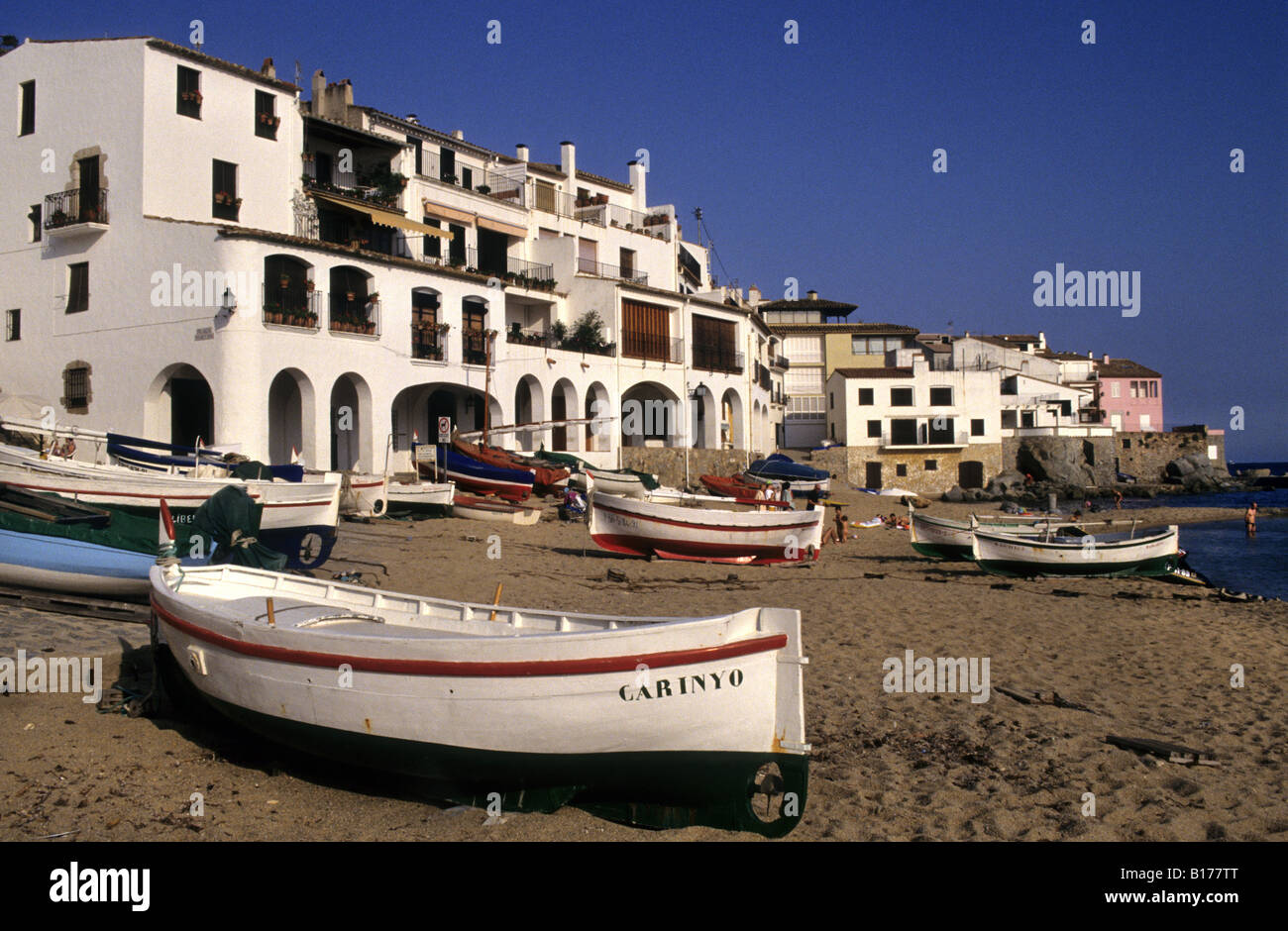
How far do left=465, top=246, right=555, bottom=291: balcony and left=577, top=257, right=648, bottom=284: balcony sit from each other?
1.74 m

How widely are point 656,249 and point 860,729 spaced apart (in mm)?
39791

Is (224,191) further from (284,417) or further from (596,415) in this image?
(596,415)

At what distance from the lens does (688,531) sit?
20.7 metres

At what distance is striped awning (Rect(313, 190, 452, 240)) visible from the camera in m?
29.8

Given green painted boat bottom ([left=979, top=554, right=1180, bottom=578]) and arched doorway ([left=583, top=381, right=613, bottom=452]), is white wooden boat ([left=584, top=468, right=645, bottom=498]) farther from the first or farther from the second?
arched doorway ([left=583, top=381, right=613, bottom=452])

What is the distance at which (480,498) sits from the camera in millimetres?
27719

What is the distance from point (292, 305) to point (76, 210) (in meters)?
7.29

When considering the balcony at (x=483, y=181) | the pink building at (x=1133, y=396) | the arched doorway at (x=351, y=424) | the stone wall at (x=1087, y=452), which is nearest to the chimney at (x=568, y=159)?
the balcony at (x=483, y=181)

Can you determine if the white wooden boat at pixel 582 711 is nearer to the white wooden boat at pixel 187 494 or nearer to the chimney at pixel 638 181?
the white wooden boat at pixel 187 494

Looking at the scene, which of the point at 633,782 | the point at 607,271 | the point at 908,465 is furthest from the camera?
the point at 908,465

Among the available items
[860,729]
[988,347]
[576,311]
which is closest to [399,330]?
[576,311]

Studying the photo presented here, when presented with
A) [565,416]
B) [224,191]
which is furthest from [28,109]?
[565,416]
